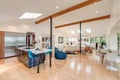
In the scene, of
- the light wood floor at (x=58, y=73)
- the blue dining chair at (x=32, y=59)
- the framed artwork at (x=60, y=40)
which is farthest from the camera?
the framed artwork at (x=60, y=40)

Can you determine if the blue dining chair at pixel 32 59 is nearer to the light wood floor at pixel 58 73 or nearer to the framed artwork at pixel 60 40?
the light wood floor at pixel 58 73

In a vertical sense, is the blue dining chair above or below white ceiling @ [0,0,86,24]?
below

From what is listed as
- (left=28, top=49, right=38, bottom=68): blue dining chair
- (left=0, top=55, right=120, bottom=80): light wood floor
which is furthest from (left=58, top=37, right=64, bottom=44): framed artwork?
(left=0, top=55, right=120, bottom=80): light wood floor

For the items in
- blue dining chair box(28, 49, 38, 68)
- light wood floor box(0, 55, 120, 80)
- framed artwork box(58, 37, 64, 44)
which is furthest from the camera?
framed artwork box(58, 37, 64, 44)

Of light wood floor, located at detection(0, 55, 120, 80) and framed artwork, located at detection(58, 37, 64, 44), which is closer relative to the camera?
light wood floor, located at detection(0, 55, 120, 80)

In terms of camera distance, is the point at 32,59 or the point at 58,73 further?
the point at 32,59

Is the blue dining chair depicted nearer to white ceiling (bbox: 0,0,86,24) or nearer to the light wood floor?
the light wood floor

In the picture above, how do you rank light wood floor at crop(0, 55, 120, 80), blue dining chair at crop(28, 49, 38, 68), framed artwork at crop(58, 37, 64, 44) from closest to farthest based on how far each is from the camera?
light wood floor at crop(0, 55, 120, 80), blue dining chair at crop(28, 49, 38, 68), framed artwork at crop(58, 37, 64, 44)

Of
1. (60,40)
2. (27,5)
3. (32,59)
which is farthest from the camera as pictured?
(60,40)

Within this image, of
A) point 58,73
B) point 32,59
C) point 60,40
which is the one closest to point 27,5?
point 32,59

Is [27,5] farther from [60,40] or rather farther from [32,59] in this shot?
[60,40]

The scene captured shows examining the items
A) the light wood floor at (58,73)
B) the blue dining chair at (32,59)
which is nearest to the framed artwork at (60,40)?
the blue dining chair at (32,59)

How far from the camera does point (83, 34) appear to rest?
574 inches

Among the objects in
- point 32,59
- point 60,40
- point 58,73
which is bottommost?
point 58,73
